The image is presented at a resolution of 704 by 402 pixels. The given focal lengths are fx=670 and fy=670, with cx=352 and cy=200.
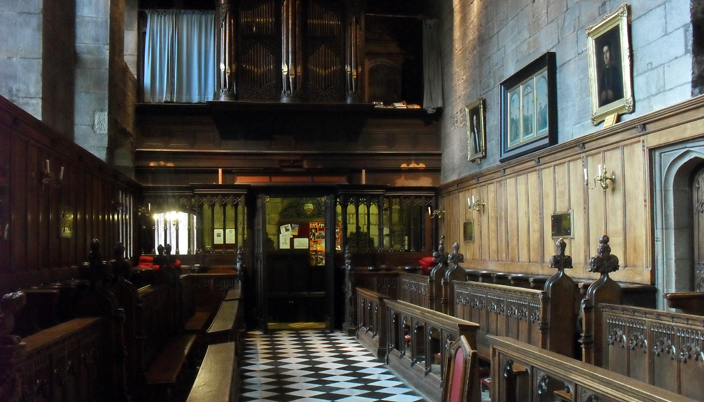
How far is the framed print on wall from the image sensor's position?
30.8ft

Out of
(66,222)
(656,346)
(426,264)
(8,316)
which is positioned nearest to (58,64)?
(66,222)

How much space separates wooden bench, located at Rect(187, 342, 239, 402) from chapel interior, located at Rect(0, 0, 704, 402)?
0.03m

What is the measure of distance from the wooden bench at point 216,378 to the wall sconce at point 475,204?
772 centimetres

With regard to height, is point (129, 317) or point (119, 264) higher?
point (119, 264)

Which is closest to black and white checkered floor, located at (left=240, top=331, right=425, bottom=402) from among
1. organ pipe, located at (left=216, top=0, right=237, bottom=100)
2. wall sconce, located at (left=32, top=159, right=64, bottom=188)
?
wall sconce, located at (left=32, top=159, right=64, bottom=188)

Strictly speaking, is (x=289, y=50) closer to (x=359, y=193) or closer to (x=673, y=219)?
(x=359, y=193)

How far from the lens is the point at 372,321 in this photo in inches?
386

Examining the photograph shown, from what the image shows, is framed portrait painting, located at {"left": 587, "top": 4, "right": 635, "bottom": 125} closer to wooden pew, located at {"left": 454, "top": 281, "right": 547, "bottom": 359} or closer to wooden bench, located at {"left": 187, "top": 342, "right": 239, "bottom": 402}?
wooden pew, located at {"left": 454, "top": 281, "right": 547, "bottom": 359}

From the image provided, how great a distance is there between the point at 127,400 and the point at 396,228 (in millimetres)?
9890

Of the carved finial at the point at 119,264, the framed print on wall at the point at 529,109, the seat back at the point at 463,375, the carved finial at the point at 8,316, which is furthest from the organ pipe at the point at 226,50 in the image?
A: the carved finial at the point at 8,316

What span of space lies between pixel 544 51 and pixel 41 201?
278 inches

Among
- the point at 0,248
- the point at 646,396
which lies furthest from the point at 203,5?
the point at 646,396

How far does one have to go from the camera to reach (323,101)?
46.4 feet

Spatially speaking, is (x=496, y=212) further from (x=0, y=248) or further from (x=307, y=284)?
(x=0, y=248)
